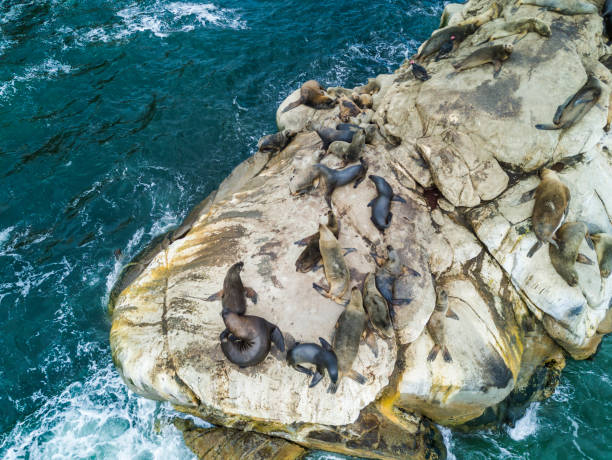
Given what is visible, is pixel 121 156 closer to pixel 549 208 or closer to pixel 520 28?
pixel 520 28

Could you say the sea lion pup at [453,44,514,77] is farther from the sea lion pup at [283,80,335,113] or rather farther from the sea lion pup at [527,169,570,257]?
the sea lion pup at [283,80,335,113]

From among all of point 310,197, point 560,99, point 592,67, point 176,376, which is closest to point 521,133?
point 560,99

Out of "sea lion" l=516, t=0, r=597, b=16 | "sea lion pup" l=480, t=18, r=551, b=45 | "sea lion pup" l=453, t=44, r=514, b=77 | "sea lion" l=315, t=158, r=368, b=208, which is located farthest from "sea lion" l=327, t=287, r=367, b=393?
"sea lion" l=516, t=0, r=597, b=16

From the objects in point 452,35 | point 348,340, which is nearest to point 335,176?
point 348,340

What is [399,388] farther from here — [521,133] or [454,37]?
[454,37]

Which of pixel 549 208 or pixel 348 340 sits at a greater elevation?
pixel 549 208

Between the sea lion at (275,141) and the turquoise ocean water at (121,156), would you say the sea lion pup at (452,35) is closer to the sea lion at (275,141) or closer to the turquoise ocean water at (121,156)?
the sea lion at (275,141)

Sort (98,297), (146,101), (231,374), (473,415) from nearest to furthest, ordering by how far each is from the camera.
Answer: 1. (231,374)
2. (473,415)
3. (98,297)
4. (146,101)
